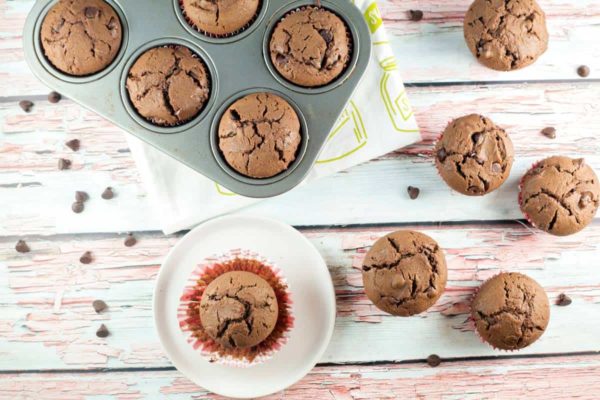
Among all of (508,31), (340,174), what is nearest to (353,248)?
(340,174)

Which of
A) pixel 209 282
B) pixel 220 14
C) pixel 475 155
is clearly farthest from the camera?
pixel 209 282

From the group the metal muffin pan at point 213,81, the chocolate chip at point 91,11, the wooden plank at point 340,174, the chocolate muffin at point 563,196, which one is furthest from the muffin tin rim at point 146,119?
the chocolate muffin at point 563,196

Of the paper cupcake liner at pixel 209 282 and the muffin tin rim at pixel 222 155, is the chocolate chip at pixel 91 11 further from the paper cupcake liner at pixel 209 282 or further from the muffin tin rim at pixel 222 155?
the paper cupcake liner at pixel 209 282

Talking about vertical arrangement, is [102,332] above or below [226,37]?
below

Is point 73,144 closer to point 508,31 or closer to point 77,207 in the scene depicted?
point 77,207

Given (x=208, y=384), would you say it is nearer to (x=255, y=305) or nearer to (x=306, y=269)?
(x=255, y=305)

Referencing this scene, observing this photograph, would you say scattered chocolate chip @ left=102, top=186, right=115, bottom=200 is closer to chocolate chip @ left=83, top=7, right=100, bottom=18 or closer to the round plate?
the round plate
